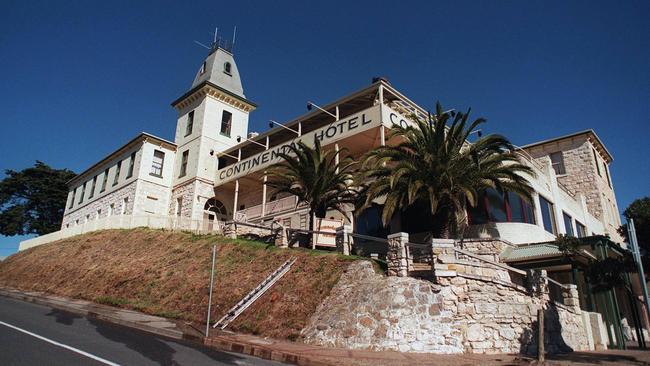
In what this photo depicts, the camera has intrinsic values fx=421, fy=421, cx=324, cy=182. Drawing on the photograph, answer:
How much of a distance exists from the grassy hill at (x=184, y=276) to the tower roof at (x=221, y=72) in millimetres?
16664

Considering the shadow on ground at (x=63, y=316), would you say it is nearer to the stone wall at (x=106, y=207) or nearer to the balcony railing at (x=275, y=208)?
the balcony railing at (x=275, y=208)

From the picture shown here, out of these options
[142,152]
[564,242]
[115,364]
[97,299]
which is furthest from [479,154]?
[142,152]

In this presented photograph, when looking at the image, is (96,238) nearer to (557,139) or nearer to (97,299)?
(97,299)

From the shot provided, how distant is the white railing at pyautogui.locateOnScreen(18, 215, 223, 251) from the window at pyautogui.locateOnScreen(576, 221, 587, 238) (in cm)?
2165

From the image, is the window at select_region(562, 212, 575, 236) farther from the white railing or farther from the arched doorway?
the arched doorway

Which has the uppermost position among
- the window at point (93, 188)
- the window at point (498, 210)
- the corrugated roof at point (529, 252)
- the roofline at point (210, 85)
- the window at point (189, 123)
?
the roofline at point (210, 85)

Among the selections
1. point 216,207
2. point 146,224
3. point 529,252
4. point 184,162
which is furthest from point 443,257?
point 184,162

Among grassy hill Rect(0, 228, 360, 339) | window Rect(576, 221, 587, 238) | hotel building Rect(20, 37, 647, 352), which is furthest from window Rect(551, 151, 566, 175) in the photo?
grassy hill Rect(0, 228, 360, 339)

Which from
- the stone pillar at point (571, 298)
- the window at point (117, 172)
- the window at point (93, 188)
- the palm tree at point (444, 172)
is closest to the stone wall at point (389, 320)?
the palm tree at point (444, 172)

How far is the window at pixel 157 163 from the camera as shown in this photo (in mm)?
35906

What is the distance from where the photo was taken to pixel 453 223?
59.2 ft

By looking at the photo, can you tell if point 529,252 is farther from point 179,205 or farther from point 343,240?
point 179,205

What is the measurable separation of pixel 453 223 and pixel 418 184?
2608 millimetres

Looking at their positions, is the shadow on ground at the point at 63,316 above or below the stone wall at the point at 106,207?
below
